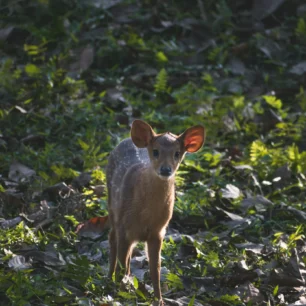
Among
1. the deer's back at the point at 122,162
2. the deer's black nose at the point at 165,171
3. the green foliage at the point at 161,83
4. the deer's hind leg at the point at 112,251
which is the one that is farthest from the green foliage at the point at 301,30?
the deer's black nose at the point at 165,171

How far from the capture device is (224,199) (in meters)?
7.58

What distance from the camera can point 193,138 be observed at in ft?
20.5

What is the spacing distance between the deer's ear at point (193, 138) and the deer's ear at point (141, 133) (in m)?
0.23

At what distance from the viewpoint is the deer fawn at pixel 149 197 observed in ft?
19.6

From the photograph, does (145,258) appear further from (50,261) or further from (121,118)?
(121,118)

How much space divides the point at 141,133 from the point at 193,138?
0.38 metres

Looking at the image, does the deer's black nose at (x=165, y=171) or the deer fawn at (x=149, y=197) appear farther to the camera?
the deer fawn at (x=149, y=197)

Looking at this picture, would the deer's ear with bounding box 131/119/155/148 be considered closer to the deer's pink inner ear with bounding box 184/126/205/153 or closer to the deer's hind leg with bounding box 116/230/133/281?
the deer's pink inner ear with bounding box 184/126/205/153

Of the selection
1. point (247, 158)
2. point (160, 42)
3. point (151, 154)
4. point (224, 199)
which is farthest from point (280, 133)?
point (151, 154)

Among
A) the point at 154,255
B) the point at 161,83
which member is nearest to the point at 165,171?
the point at 154,255

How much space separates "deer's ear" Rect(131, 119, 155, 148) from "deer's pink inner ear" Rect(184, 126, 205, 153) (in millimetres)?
252

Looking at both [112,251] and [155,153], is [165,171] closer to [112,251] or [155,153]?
[155,153]

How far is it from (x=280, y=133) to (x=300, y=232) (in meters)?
2.10

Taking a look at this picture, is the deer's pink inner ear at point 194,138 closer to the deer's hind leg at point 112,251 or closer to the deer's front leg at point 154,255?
the deer's front leg at point 154,255
